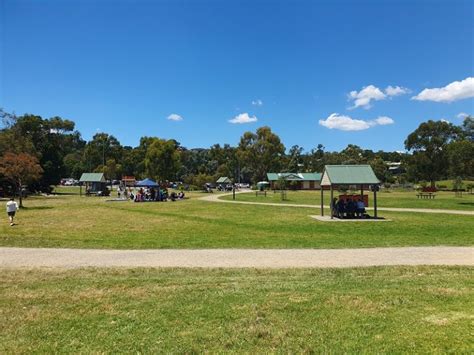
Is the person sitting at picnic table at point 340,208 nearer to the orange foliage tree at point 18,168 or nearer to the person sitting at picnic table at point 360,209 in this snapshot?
the person sitting at picnic table at point 360,209

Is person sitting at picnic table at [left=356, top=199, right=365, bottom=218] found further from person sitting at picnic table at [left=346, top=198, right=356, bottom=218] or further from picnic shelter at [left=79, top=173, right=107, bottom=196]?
picnic shelter at [left=79, top=173, right=107, bottom=196]

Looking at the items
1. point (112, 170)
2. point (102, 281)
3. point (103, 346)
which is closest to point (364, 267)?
point (102, 281)

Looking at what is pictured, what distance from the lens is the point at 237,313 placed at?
5762 millimetres

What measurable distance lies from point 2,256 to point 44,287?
16.2 feet

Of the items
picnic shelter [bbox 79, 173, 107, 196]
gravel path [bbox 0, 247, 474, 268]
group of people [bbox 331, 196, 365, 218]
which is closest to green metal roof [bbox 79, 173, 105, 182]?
picnic shelter [bbox 79, 173, 107, 196]

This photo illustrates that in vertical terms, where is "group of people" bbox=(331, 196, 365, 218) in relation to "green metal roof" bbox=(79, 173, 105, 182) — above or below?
below

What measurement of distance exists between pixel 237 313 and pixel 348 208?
716 inches

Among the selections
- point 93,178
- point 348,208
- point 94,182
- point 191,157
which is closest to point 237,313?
point 348,208

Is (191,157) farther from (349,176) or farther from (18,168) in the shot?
(349,176)

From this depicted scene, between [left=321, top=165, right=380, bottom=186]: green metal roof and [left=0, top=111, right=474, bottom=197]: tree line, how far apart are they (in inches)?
756

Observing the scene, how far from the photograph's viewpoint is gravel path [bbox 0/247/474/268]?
1027cm

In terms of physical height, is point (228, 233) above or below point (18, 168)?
below

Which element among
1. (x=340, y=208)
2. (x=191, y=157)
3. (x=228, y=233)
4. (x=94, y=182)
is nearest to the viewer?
(x=228, y=233)

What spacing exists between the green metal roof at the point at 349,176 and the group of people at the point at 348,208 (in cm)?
119
